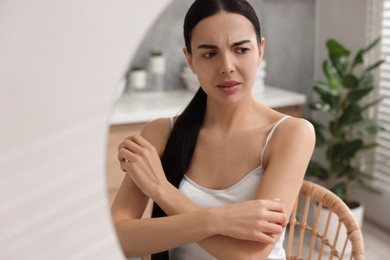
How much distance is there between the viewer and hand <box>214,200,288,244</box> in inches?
18.3

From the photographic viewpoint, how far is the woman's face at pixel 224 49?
446 millimetres

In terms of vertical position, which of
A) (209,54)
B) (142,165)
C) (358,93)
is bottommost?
(358,93)

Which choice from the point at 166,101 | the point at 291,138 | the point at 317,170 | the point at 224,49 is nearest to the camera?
the point at 224,49

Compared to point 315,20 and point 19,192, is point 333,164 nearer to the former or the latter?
point 315,20

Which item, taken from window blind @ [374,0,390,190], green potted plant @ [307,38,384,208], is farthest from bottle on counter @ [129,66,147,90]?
window blind @ [374,0,390,190]

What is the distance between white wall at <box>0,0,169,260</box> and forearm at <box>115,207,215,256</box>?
0.20m

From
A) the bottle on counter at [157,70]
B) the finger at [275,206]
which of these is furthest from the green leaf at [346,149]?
the finger at [275,206]

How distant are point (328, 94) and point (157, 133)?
84 cm

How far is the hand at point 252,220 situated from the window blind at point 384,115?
108 centimetres

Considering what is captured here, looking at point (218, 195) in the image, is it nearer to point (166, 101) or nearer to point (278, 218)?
point (278, 218)

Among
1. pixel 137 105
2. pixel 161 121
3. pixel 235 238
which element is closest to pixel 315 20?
pixel 137 105

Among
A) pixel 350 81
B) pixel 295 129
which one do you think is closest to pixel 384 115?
pixel 350 81

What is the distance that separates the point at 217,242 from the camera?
0.49 metres

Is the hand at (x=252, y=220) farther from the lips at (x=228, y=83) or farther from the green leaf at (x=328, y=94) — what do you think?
the green leaf at (x=328, y=94)
